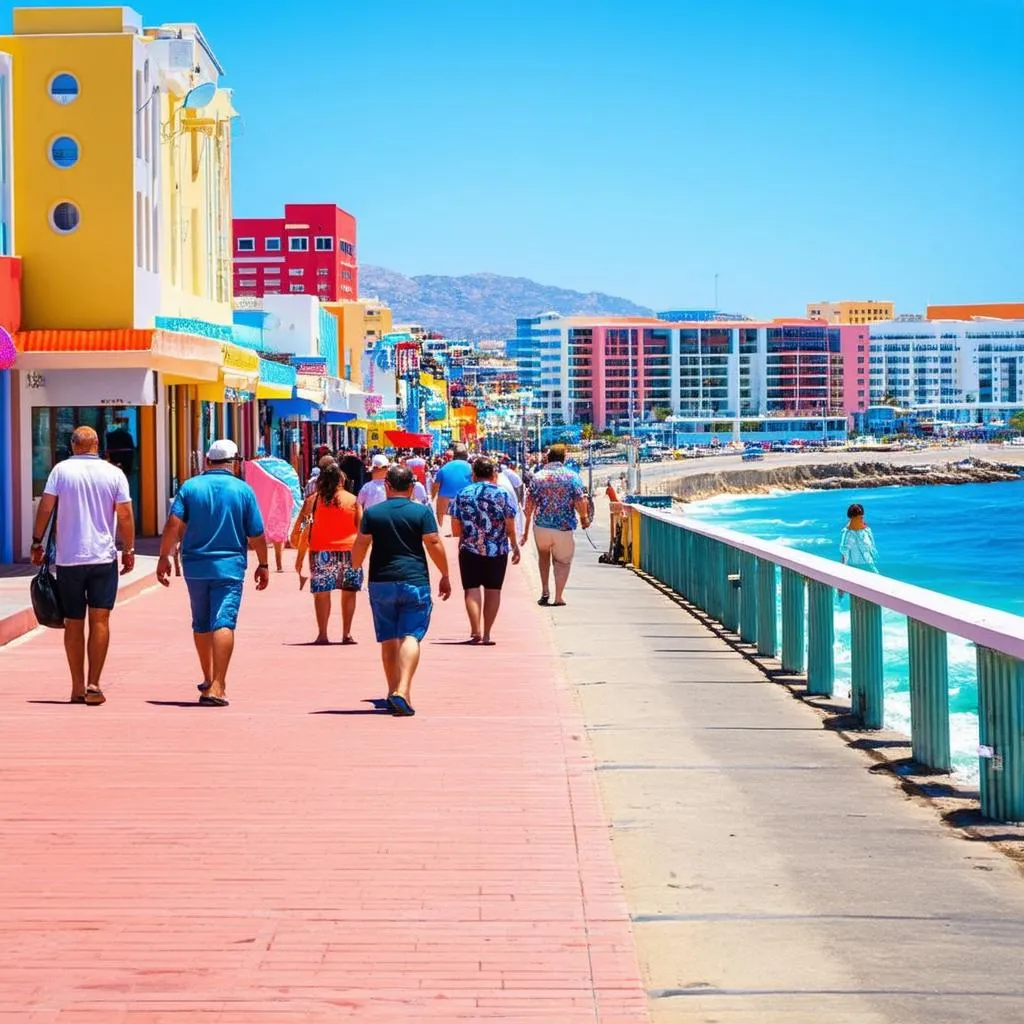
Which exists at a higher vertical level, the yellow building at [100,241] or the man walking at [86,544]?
the yellow building at [100,241]

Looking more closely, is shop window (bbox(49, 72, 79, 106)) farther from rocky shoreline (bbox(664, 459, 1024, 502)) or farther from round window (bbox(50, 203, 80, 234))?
rocky shoreline (bbox(664, 459, 1024, 502))

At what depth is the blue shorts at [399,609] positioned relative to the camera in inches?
403

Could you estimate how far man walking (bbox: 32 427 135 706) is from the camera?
10.4 m

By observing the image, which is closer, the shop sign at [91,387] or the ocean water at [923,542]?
the ocean water at [923,542]

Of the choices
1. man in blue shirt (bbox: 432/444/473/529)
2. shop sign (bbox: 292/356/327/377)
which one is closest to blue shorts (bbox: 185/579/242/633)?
man in blue shirt (bbox: 432/444/473/529)

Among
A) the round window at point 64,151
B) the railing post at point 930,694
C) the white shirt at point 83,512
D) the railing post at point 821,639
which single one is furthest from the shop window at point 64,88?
the railing post at point 930,694

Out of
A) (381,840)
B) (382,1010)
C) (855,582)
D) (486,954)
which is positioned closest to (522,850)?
(381,840)

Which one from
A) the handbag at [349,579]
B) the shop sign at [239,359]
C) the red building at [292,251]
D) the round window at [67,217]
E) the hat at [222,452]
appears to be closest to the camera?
the hat at [222,452]

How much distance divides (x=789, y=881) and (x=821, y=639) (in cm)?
499

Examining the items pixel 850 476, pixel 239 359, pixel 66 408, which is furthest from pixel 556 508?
pixel 850 476

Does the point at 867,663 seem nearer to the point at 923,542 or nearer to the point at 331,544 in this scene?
the point at 331,544

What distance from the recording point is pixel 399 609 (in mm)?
10289

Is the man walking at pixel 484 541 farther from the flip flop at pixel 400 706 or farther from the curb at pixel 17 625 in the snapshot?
the flip flop at pixel 400 706

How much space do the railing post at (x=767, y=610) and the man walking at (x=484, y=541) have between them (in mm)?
2053
